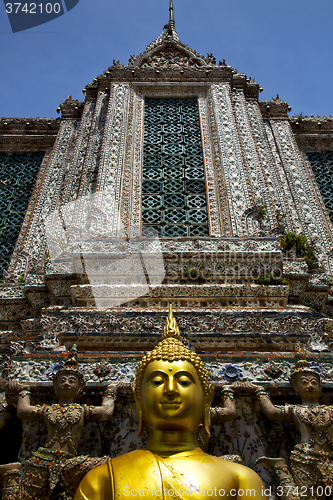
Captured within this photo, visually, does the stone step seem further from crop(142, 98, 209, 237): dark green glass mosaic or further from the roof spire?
Answer: the roof spire

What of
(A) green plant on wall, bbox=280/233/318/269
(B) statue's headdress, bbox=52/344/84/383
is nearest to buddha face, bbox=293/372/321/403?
(B) statue's headdress, bbox=52/344/84/383

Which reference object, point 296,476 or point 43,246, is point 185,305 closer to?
point 296,476

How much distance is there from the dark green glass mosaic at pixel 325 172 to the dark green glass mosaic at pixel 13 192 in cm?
702

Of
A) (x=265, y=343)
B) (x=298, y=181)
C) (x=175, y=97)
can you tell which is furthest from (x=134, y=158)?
(x=265, y=343)

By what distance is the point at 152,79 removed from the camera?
1140 cm

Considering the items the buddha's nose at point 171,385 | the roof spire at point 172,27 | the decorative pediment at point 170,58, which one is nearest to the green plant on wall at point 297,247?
the buddha's nose at point 171,385

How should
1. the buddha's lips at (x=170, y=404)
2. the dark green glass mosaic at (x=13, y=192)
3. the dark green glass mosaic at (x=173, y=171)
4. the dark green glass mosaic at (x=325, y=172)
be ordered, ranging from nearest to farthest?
the buddha's lips at (x=170, y=404) < the dark green glass mosaic at (x=173, y=171) < the dark green glass mosaic at (x=13, y=192) < the dark green glass mosaic at (x=325, y=172)

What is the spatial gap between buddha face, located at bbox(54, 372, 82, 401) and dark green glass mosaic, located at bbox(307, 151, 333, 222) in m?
7.87

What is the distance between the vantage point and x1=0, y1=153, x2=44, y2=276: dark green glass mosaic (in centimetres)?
973

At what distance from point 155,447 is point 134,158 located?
286 inches

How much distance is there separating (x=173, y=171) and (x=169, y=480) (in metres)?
7.35

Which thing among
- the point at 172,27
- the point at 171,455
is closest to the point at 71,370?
the point at 171,455

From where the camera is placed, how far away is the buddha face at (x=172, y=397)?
3.31 meters

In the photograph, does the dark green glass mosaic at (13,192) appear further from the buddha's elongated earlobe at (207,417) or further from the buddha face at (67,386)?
the buddha's elongated earlobe at (207,417)
